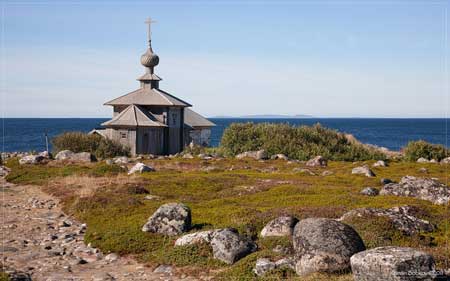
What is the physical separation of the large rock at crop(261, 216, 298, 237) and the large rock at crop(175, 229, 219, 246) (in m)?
1.95

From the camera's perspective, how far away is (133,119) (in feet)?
169

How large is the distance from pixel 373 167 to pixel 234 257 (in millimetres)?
28910

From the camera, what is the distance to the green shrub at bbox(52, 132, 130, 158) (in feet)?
162

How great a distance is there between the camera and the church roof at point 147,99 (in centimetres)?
5450

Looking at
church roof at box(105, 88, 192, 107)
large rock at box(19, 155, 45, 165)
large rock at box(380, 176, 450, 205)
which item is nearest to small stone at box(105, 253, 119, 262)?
large rock at box(380, 176, 450, 205)

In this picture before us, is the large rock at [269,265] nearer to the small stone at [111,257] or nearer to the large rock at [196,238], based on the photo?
the large rock at [196,238]

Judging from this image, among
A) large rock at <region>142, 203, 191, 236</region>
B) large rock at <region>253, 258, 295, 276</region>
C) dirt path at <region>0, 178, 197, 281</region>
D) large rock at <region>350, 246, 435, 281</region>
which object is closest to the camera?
large rock at <region>350, 246, 435, 281</region>

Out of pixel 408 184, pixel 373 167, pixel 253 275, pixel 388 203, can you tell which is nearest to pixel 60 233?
pixel 253 275

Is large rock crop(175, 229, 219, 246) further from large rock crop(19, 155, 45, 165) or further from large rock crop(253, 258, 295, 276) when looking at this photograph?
large rock crop(19, 155, 45, 165)

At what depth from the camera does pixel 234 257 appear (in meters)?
15.2

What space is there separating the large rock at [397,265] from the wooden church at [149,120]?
4173 cm

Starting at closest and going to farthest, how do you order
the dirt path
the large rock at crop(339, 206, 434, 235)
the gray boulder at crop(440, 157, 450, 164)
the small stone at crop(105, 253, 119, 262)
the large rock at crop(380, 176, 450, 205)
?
the dirt path → the small stone at crop(105, 253, 119, 262) → the large rock at crop(339, 206, 434, 235) → the large rock at crop(380, 176, 450, 205) → the gray boulder at crop(440, 157, 450, 164)

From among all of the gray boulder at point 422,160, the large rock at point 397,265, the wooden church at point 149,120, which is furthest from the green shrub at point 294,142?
the large rock at point 397,265

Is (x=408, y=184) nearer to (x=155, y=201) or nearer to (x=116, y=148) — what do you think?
(x=155, y=201)
